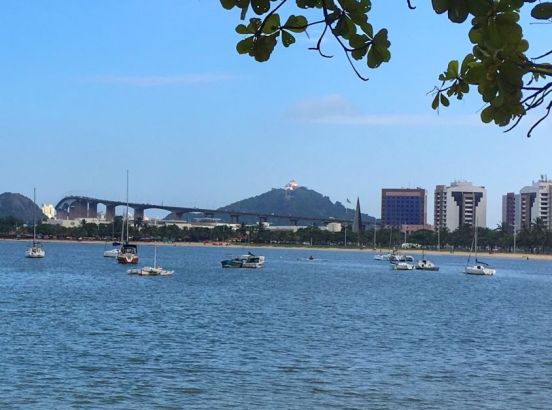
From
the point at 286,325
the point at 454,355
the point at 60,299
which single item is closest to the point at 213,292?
the point at 60,299

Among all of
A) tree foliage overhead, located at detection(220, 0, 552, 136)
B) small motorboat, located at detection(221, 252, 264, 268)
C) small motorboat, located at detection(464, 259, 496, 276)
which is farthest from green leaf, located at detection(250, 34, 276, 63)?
small motorboat, located at detection(464, 259, 496, 276)

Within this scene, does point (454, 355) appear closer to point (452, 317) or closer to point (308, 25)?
point (452, 317)

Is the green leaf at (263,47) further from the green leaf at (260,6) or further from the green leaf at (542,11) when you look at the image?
the green leaf at (542,11)

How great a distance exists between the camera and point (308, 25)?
10.8 feet

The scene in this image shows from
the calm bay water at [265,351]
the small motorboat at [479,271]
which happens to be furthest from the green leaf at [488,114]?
the small motorboat at [479,271]

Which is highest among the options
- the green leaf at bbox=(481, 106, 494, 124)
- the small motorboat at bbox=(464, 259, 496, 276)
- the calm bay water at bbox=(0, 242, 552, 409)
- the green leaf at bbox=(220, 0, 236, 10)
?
the green leaf at bbox=(220, 0, 236, 10)

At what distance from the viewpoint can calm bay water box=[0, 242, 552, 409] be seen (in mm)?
22047

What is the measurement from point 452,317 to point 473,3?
4841 cm

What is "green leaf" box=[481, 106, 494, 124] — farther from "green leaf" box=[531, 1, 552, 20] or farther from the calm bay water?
the calm bay water

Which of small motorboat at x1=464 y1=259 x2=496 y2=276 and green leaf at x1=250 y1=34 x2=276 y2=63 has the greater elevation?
green leaf at x1=250 y1=34 x2=276 y2=63

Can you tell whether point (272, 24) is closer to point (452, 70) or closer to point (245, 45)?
point (245, 45)

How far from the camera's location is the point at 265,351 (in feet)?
98.7

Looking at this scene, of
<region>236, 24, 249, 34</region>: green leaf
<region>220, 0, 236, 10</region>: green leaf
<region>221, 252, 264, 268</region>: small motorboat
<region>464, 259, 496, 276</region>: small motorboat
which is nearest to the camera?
<region>220, 0, 236, 10</region>: green leaf

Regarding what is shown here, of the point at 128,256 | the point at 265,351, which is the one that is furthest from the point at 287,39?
the point at 128,256
